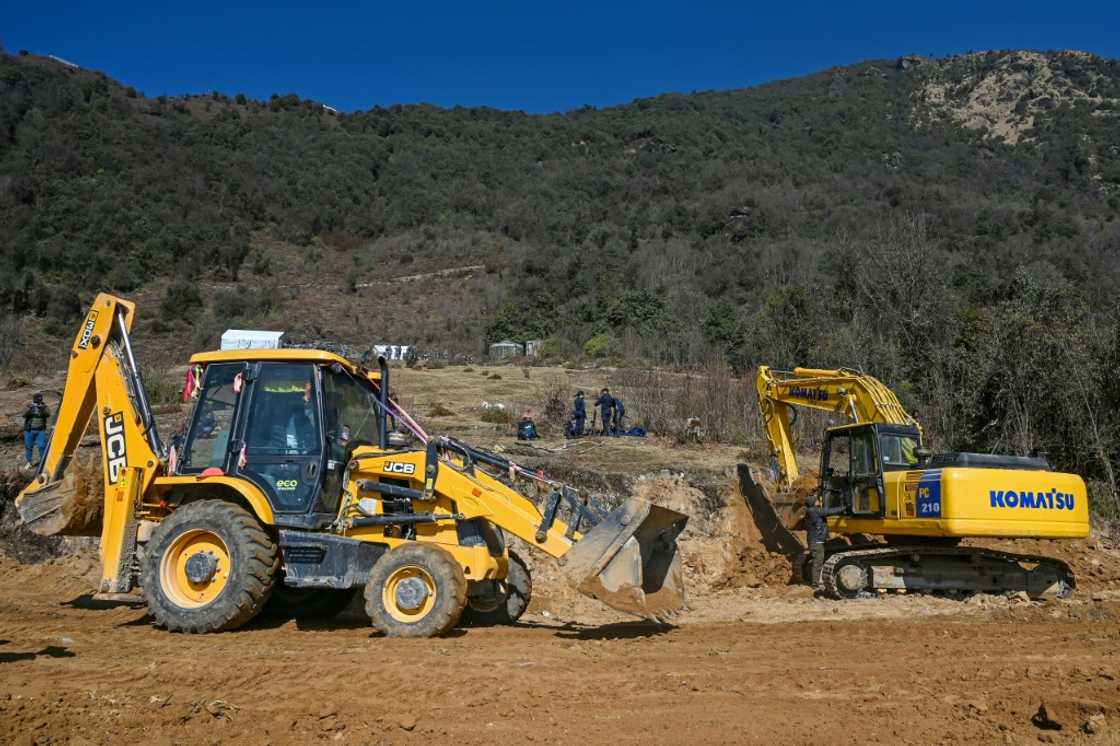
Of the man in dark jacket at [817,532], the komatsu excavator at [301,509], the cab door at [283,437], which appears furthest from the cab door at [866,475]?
the cab door at [283,437]

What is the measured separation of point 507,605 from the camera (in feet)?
29.7

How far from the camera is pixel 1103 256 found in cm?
4659

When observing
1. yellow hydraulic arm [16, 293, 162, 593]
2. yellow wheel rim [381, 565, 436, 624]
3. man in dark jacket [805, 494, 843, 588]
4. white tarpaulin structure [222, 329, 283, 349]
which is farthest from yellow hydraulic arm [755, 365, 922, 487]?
white tarpaulin structure [222, 329, 283, 349]

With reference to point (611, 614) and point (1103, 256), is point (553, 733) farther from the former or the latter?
point (1103, 256)

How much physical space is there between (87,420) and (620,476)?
7.76 m

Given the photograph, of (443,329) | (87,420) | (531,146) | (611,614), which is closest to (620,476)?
(611,614)

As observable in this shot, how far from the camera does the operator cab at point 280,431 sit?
27.3 feet

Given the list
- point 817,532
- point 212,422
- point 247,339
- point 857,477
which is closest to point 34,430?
point 212,422

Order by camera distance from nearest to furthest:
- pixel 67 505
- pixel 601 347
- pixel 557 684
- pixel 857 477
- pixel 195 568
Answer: pixel 557 684 < pixel 195 568 < pixel 67 505 < pixel 857 477 < pixel 601 347

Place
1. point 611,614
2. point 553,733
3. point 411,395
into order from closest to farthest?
point 553,733
point 611,614
point 411,395

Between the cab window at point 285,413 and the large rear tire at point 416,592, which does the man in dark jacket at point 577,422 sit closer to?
the cab window at point 285,413

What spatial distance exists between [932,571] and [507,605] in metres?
5.82

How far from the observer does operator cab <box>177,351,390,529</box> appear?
27.3ft

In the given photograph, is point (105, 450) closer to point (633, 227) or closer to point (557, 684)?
point (557, 684)
